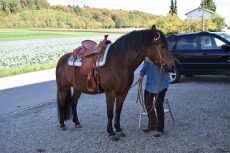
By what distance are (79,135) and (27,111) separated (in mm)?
2479

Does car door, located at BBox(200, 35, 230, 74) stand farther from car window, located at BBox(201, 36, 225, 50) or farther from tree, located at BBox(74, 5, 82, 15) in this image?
tree, located at BBox(74, 5, 82, 15)

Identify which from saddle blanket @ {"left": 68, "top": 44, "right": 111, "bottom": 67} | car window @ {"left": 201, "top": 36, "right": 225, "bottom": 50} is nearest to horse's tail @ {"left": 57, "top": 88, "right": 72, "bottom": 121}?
saddle blanket @ {"left": 68, "top": 44, "right": 111, "bottom": 67}

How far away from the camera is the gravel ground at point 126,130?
148 inches

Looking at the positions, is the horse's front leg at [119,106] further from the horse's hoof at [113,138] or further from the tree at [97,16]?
the tree at [97,16]

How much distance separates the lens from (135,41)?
11.7 feet

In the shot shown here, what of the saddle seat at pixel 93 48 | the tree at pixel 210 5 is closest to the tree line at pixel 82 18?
the tree at pixel 210 5

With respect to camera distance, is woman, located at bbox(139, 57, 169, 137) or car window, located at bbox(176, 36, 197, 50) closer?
woman, located at bbox(139, 57, 169, 137)

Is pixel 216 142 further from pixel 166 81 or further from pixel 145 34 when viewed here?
pixel 145 34

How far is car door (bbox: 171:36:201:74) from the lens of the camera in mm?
8229

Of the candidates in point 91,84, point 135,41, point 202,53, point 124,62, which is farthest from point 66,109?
point 202,53

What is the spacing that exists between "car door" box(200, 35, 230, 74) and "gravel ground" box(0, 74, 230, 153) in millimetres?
1266

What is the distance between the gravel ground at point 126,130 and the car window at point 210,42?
1.89 m

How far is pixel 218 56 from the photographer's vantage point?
7.88 metres

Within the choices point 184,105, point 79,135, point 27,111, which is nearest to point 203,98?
point 184,105
